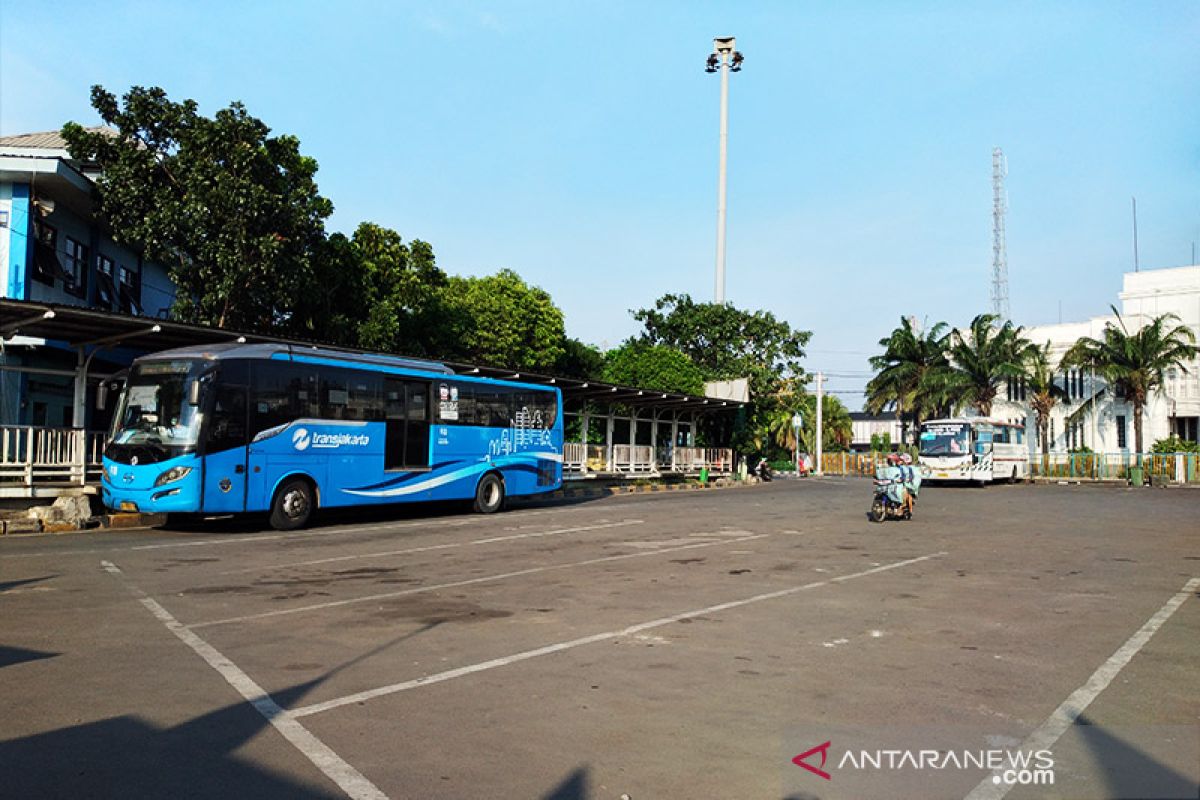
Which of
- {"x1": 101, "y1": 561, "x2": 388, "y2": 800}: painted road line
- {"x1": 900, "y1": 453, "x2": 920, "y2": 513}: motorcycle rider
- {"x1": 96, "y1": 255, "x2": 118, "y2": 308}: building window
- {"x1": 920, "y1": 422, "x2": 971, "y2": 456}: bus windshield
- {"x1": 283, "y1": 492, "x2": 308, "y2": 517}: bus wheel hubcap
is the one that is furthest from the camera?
{"x1": 920, "y1": 422, "x2": 971, "y2": 456}: bus windshield

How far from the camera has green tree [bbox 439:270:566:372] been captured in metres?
41.1

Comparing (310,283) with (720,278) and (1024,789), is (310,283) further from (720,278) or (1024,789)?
(720,278)

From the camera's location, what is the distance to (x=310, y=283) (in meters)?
26.5

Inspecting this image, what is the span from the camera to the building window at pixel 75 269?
79.9 ft

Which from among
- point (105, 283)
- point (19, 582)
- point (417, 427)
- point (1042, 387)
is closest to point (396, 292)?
point (105, 283)

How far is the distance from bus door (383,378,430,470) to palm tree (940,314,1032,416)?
38556mm

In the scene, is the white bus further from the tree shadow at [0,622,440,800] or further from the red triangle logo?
the tree shadow at [0,622,440,800]

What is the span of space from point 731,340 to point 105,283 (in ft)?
102

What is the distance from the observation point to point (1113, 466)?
153 feet

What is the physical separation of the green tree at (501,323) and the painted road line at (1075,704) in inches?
1344

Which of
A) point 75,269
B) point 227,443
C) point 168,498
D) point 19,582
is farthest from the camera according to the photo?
point 75,269

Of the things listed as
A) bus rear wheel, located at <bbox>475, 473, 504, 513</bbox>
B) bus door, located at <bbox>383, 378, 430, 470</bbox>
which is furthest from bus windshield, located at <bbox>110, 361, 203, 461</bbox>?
bus rear wheel, located at <bbox>475, 473, 504, 513</bbox>

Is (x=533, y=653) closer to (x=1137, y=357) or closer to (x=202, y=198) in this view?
(x=202, y=198)

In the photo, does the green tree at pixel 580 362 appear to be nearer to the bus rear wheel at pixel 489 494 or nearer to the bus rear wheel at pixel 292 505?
the bus rear wheel at pixel 489 494
